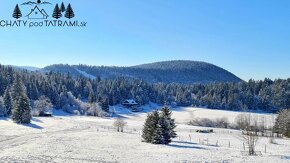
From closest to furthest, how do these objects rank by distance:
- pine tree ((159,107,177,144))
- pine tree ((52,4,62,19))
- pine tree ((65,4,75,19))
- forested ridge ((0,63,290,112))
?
1. pine tree ((52,4,62,19))
2. pine tree ((65,4,75,19))
3. pine tree ((159,107,177,144))
4. forested ridge ((0,63,290,112))

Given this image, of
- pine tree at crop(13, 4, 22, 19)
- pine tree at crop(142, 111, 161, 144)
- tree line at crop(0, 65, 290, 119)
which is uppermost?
pine tree at crop(13, 4, 22, 19)

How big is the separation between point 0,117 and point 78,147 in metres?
53.6

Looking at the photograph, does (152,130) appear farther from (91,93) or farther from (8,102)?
(91,93)

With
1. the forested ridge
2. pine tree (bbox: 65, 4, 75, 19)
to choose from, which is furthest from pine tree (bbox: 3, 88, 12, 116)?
pine tree (bbox: 65, 4, 75, 19)

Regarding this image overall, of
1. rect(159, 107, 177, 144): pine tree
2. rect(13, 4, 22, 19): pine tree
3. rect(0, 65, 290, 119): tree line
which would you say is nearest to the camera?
rect(13, 4, 22, 19): pine tree

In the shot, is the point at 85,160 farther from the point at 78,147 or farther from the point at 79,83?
the point at 79,83

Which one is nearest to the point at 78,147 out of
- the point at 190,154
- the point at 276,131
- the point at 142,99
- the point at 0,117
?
the point at 190,154

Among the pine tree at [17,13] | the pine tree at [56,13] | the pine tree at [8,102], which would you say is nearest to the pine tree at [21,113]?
the pine tree at [8,102]

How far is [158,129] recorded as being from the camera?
199ft

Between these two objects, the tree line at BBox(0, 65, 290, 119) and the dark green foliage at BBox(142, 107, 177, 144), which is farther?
the tree line at BBox(0, 65, 290, 119)

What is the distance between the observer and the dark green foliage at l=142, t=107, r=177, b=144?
198 feet

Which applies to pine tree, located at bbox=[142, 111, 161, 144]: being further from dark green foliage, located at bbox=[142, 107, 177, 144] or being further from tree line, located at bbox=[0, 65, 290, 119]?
tree line, located at bbox=[0, 65, 290, 119]

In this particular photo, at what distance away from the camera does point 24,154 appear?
139ft

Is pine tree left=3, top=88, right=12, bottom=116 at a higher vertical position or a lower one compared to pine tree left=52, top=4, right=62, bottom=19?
lower
